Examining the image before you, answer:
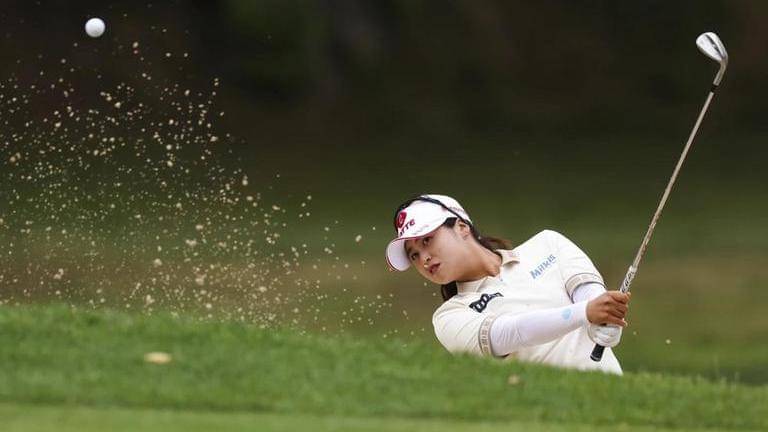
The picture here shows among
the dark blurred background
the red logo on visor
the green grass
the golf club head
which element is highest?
the dark blurred background

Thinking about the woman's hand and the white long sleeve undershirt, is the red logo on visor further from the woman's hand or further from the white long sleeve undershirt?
the woman's hand

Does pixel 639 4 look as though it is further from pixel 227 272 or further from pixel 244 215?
pixel 227 272

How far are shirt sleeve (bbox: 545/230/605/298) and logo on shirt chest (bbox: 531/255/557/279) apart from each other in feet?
0.08

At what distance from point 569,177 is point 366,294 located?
7889 millimetres

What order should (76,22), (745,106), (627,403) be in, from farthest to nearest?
(745,106)
(76,22)
(627,403)

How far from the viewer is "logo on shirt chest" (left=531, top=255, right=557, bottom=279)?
853cm

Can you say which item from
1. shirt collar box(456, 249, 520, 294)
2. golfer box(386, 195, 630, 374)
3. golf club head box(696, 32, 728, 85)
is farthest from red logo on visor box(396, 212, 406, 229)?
golf club head box(696, 32, 728, 85)

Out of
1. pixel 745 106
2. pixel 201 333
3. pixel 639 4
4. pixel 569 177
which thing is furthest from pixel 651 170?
pixel 201 333

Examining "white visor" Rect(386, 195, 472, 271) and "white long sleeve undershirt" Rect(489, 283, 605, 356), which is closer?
"white long sleeve undershirt" Rect(489, 283, 605, 356)

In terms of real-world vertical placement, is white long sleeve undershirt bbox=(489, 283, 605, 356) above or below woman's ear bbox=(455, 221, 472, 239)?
below

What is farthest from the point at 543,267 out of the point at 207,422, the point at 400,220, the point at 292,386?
the point at 207,422

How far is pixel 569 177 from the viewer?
25.9 meters

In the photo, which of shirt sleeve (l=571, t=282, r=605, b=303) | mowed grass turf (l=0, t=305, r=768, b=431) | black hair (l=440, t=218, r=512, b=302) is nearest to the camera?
mowed grass turf (l=0, t=305, r=768, b=431)

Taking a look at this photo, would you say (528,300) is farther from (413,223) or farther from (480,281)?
(413,223)
